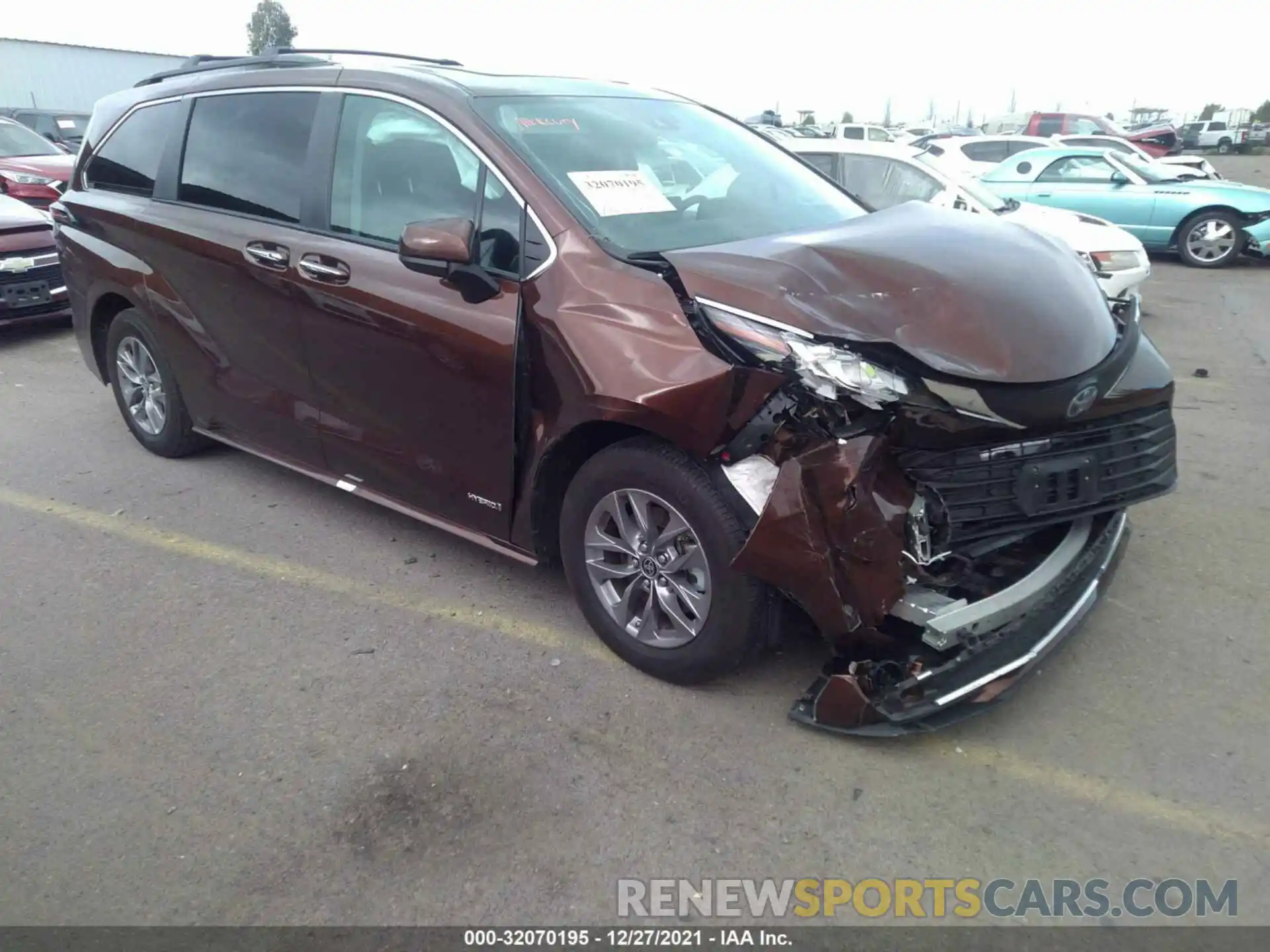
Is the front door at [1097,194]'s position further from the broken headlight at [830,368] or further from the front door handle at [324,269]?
the broken headlight at [830,368]

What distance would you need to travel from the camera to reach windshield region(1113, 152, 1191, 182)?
40.4 feet

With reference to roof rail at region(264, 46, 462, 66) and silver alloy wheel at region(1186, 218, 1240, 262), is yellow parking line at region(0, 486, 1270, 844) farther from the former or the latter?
silver alloy wheel at region(1186, 218, 1240, 262)

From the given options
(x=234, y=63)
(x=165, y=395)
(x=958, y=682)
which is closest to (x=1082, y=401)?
(x=958, y=682)

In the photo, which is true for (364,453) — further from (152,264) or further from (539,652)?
(152,264)

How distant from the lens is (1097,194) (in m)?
12.2

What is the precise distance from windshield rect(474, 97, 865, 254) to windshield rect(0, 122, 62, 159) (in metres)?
10.8

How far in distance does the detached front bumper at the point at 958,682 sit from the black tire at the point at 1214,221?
11171mm

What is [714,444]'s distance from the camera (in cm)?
280

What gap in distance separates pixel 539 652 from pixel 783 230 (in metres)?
1.78

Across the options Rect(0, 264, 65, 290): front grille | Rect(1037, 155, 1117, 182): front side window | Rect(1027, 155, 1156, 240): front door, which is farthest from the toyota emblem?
Rect(1037, 155, 1117, 182): front side window

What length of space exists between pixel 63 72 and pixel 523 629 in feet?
136

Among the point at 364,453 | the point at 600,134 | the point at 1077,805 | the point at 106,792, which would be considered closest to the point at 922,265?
the point at 600,134

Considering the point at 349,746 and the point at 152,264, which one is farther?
the point at 152,264

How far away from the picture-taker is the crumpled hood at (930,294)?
274cm
